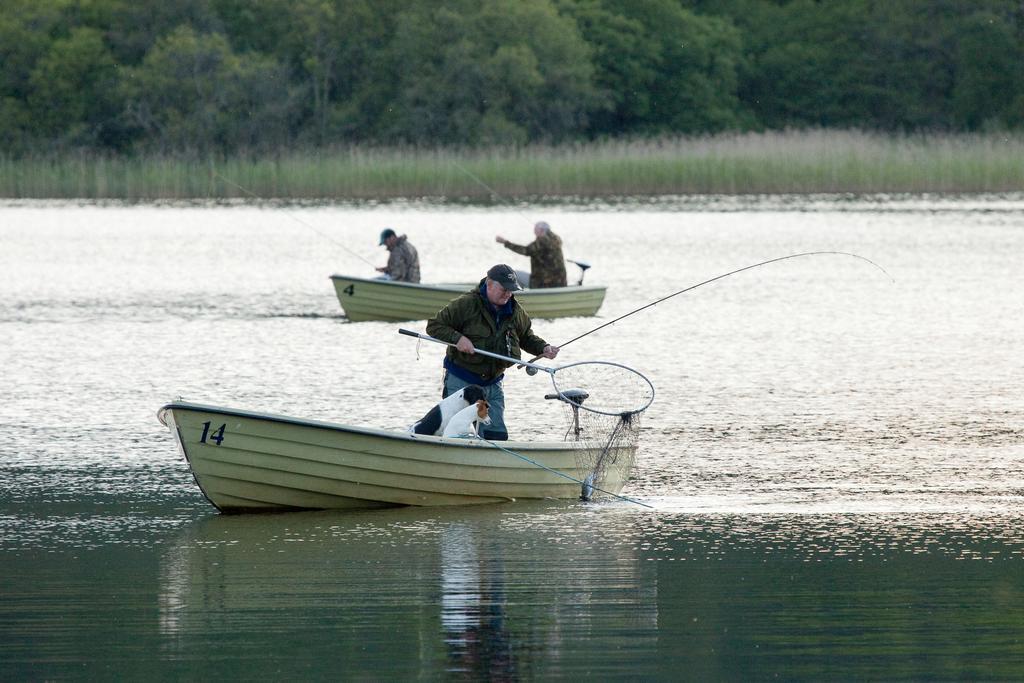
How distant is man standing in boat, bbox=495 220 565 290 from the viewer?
20.4 meters

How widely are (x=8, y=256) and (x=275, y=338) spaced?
15095mm

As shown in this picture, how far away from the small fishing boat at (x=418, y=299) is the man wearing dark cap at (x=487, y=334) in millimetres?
9414

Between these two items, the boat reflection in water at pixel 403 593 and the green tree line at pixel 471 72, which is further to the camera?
the green tree line at pixel 471 72

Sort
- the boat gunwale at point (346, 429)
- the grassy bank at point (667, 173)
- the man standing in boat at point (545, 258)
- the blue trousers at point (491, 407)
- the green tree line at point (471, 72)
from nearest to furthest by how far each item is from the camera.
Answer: the boat gunwale at point (346, 429) < the blue trousers at point (491, 407) < the man standing in boat at point (545, 258) < the grassy bank at point (667, 173) < the green tree line at point (471, 72)

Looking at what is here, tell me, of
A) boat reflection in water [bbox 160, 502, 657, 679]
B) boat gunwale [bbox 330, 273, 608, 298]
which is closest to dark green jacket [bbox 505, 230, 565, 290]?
boat gunwale [bbox 330, 273, 608, 298]

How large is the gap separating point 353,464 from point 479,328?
1.08 metres

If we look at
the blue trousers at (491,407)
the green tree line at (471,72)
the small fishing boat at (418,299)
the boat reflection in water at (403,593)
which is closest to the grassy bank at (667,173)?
the green tree line at (471,72)

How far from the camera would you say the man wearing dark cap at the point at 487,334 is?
34.1 ft

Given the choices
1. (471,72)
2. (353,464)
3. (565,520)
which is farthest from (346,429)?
(471,72)

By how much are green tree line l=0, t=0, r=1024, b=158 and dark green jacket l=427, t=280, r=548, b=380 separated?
158 ft

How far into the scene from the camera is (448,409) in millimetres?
10570

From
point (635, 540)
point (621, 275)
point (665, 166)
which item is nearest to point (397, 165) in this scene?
point (665, 166)

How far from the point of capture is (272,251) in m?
34.9

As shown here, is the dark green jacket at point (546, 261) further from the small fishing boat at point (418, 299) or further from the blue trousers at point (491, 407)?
the blue trousers at point (491, 407)
